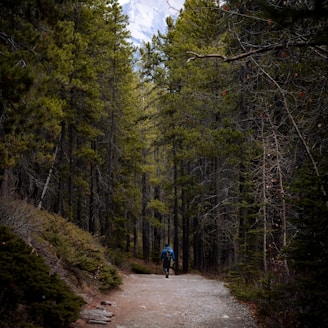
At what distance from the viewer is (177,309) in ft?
27.0

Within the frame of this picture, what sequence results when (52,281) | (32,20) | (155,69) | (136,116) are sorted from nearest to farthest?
(52,281), (32,20), (155,69), (136,116)

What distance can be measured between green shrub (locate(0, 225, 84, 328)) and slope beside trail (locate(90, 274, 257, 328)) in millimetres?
1670

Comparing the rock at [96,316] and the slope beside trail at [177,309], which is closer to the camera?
the rock at [96,316]

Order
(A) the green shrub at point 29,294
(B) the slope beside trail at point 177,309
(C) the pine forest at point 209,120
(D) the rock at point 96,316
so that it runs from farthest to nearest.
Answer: (B) the slope beside trail at point 177,309 < (D) the rock at point 96,316 < (C) the pine forest at point 209,120 < (A) the green shrub at point 29,294

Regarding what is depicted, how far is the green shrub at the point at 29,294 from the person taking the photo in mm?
4742

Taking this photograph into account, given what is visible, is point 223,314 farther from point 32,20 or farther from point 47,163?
point 47,163

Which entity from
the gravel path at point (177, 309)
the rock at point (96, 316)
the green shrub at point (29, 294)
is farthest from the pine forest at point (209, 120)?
the rock at point (96, 316)

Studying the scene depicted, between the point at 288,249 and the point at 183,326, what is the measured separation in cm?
285

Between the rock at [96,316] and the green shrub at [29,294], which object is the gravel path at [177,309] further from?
the green shrub at [29,294]

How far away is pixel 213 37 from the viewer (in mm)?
12891

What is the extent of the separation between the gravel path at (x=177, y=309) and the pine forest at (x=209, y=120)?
2.25ft

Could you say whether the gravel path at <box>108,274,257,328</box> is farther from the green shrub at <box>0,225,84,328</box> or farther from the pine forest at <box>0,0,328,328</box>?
the green shrub at <box>0,225,84,328</box>

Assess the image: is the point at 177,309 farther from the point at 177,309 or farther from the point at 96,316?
the point at 96,316

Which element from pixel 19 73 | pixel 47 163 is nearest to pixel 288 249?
pixel 19 73
